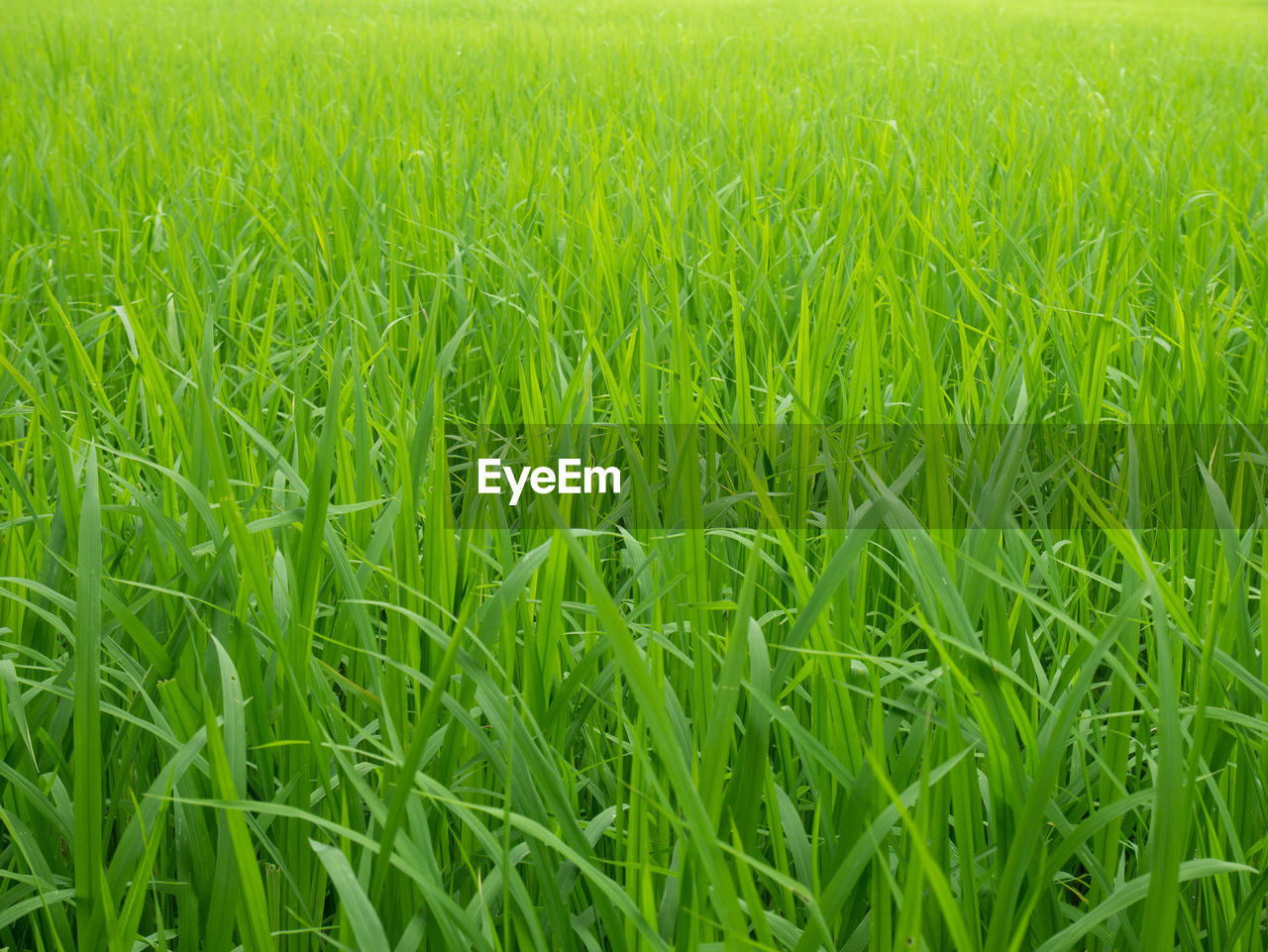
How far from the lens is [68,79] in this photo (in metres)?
3.71

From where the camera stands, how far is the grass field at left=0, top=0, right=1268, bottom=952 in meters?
0.49

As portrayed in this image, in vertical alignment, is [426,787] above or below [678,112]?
below

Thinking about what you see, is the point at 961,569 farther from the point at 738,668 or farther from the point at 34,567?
the point at 34,567

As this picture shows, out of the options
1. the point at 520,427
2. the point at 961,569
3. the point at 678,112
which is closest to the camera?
the point at 961,569

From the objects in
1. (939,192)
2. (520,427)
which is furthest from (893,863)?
(939,192)

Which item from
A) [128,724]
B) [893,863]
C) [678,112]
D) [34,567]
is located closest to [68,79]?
[678,112]

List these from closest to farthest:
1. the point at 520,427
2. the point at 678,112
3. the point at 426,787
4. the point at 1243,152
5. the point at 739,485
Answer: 1. the point at 426,787
2. the point at 739,485
3. the point at 520,427
4. the point at 1243,152
5. the point at 678,112

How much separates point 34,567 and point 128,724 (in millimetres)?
244

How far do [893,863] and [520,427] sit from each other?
63cm

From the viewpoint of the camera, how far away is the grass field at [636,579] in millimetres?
494

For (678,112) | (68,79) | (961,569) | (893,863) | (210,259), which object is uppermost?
(68,79)

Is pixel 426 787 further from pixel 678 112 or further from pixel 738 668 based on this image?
pixel 678 112

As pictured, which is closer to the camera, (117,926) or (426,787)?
(117,926)

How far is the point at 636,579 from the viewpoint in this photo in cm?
77
